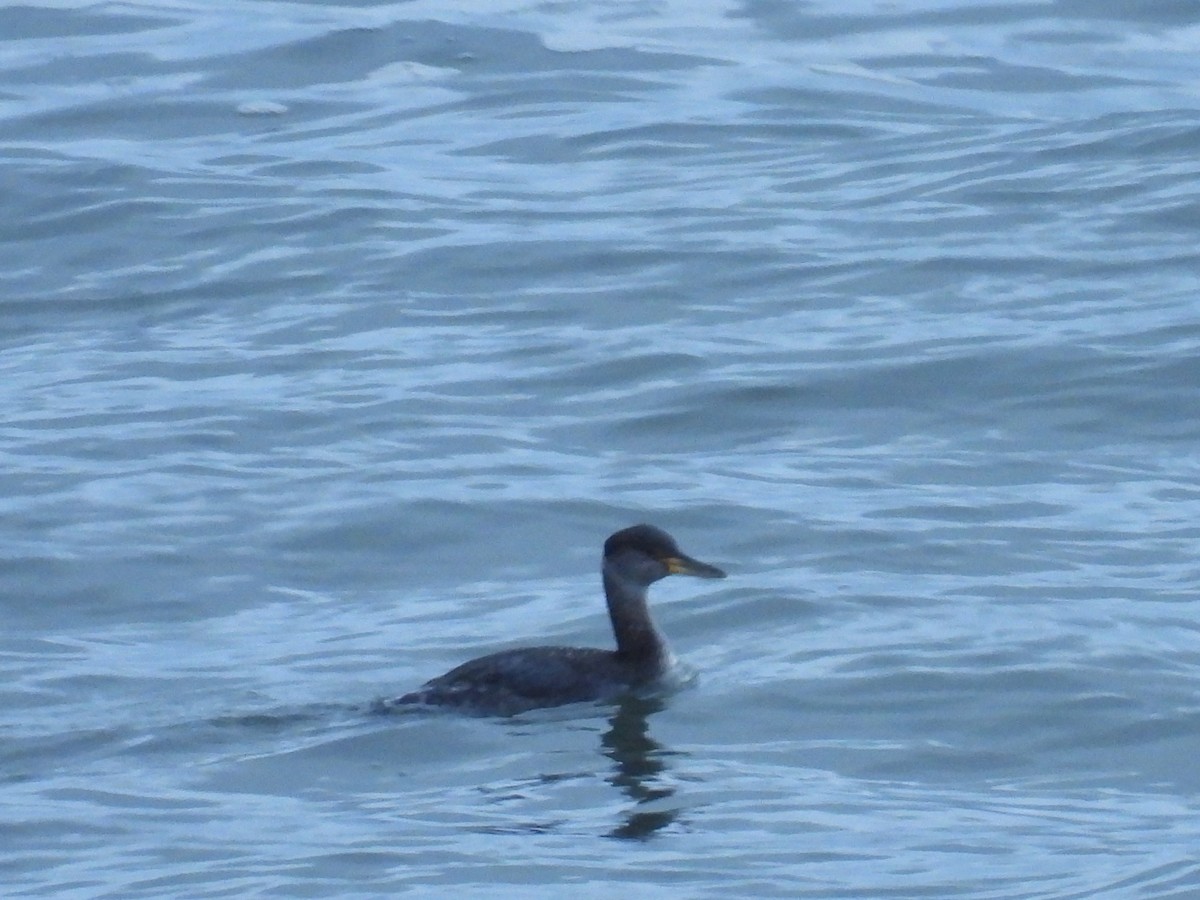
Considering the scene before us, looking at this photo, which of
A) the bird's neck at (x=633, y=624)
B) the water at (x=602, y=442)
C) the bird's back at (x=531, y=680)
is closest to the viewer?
the water at (x=602, y=442)

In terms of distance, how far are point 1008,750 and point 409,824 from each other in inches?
89.5

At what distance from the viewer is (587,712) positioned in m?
11.0

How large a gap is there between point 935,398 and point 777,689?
467 cm

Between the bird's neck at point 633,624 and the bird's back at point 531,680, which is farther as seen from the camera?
the bird's neck at point 633,624

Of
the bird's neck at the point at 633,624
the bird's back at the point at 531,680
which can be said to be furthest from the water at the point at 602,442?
the bird's neck at the point at 633,624

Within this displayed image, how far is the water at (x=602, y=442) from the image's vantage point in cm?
948

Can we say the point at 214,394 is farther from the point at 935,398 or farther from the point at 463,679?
the point at 463,679

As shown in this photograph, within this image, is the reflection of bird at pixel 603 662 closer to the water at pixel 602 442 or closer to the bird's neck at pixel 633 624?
the bird's neck at pixel 633 624

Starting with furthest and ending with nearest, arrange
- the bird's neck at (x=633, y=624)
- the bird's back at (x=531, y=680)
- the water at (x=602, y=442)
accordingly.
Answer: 1. the bird's neck at (x=633, y=624)
2. the bird's back at (x=531, y=680)
3. the water at (x=602, y=442)

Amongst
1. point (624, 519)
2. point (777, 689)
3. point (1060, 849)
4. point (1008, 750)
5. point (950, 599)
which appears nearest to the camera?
point (1060, 849)

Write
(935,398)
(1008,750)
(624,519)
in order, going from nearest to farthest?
(1008,750)
(624,519)
(935,398)

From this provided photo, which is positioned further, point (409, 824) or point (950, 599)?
point (950, 599)

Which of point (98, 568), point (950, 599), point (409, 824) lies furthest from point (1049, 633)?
point (98, 568)

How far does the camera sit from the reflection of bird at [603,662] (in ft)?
34.9
